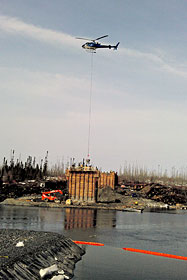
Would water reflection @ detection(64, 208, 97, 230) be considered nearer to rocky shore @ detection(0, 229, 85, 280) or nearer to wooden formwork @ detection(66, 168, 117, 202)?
rocky shore @ detection(0, 229, 85, 280)

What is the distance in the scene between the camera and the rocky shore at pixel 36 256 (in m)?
24.7

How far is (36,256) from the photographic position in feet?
92.5

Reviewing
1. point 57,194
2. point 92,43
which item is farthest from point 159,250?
point 57,194

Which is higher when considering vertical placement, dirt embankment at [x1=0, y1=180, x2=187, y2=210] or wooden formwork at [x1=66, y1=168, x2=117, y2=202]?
wooden formwork at [x1=66, y1=168, x2=117, y2=202]

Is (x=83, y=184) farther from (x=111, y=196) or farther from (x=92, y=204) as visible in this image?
(x=111, y=196)

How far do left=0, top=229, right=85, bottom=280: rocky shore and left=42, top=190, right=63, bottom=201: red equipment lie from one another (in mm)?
96140

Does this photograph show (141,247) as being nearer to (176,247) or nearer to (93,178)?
(176,247)

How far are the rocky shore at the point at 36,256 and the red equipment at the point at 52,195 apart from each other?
9614cm

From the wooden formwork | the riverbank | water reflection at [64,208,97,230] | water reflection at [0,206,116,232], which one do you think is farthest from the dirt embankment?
water reflection at [0,206,116,232]

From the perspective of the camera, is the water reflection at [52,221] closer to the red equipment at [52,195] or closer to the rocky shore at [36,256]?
the rocky shore at [36,256]

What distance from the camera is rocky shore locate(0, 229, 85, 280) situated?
24.7 meters

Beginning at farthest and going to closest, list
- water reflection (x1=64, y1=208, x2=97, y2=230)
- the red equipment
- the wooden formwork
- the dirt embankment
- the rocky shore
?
the red equipment < the wooden formwork < the dirt embankment < water reflection (x1=64, y1=208, x2=97, y2=230) < the rocky shore

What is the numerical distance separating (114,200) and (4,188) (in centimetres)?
5112

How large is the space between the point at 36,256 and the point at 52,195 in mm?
114357
